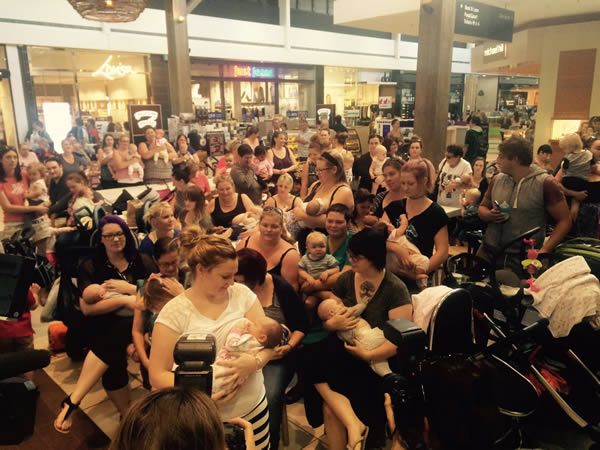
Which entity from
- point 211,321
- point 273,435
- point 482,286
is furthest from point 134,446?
point 482,286

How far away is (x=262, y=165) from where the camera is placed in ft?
21.7

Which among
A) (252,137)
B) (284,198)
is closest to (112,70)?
(252,137)

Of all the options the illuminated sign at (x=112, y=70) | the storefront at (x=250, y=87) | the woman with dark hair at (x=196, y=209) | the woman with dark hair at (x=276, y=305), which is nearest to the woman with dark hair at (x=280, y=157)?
the woman with dark hair at (x=196, y=209)

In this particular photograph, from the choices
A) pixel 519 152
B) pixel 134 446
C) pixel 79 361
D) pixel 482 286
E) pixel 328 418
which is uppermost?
pixel 519 152

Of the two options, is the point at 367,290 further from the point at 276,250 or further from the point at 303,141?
the point at 303,141

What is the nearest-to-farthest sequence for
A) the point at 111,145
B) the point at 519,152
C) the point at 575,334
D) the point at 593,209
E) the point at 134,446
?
the point at 134,446 → the point at 575,334 → the point at 519,152 → the point at 593,209 → the point at 111,145

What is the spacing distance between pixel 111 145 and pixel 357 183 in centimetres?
456

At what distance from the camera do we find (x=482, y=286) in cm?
256

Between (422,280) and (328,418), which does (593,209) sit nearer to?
(422,280)

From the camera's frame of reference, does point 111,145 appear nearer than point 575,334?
No

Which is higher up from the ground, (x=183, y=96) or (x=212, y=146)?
(x=183, y=96)

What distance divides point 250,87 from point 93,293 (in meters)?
18.6

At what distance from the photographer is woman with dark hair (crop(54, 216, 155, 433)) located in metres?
2.91

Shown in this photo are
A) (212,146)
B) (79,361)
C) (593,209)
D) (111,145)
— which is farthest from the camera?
(212,146)
